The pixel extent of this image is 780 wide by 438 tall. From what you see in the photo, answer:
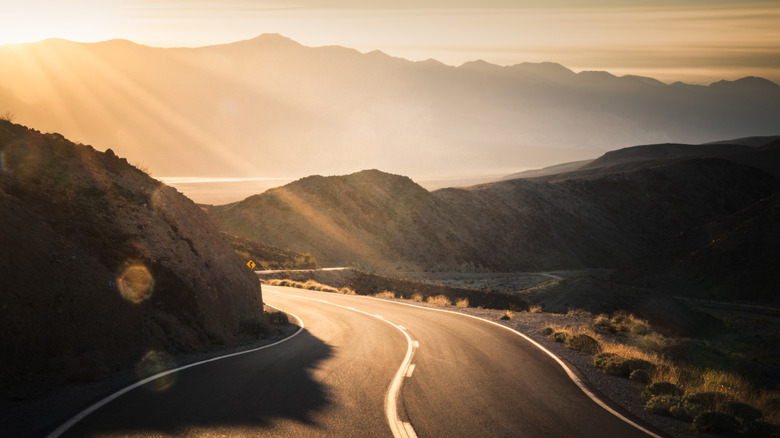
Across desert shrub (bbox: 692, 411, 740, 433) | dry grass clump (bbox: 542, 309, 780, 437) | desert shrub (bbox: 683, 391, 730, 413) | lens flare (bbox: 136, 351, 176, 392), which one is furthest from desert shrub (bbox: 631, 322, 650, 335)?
lens flare (bbox: 136, 351, 176, 392)

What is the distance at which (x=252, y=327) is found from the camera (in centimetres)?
1723

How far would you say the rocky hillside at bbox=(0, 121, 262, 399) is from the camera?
994 cm

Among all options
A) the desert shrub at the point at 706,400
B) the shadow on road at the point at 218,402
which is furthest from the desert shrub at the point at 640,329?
the shadow on road at the point at 218,402

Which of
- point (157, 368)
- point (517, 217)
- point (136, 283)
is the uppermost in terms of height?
point (517, 217)

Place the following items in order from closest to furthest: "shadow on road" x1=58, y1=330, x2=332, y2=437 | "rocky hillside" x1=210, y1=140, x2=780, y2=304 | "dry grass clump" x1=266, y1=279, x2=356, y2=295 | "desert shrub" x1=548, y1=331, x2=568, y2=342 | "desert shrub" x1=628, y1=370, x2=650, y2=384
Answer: "shadow on road" x1=58, y1=330, x2=332, y2=437
"desert shrub" x1=628, y1=370, x2=650, y2=384
"desert shrub" x1=548, y1=331, x2=568, y2=342
"dry grass clump" x1=266, y1=279, x2=356, y2=295
"rocky hillside" x1=210, y1=140, x2=780, y2=304

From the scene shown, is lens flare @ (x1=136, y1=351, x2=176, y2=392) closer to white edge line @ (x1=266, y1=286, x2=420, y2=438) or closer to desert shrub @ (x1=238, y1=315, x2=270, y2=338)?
white edge line @ (x1=266, y1=286, x2=420, y2=438)

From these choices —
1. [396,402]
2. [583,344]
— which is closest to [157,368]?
[396,402]

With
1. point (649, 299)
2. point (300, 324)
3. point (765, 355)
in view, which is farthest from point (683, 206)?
point (300, 324)

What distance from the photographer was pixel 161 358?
12000 mm

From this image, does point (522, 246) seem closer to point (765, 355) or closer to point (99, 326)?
point (765, 355)

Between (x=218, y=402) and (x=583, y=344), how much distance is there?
1077cm

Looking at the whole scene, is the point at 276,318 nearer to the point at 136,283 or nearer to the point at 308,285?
the point at 136,283

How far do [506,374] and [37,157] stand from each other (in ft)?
39.9

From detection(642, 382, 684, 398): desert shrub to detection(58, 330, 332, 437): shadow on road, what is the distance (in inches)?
233
